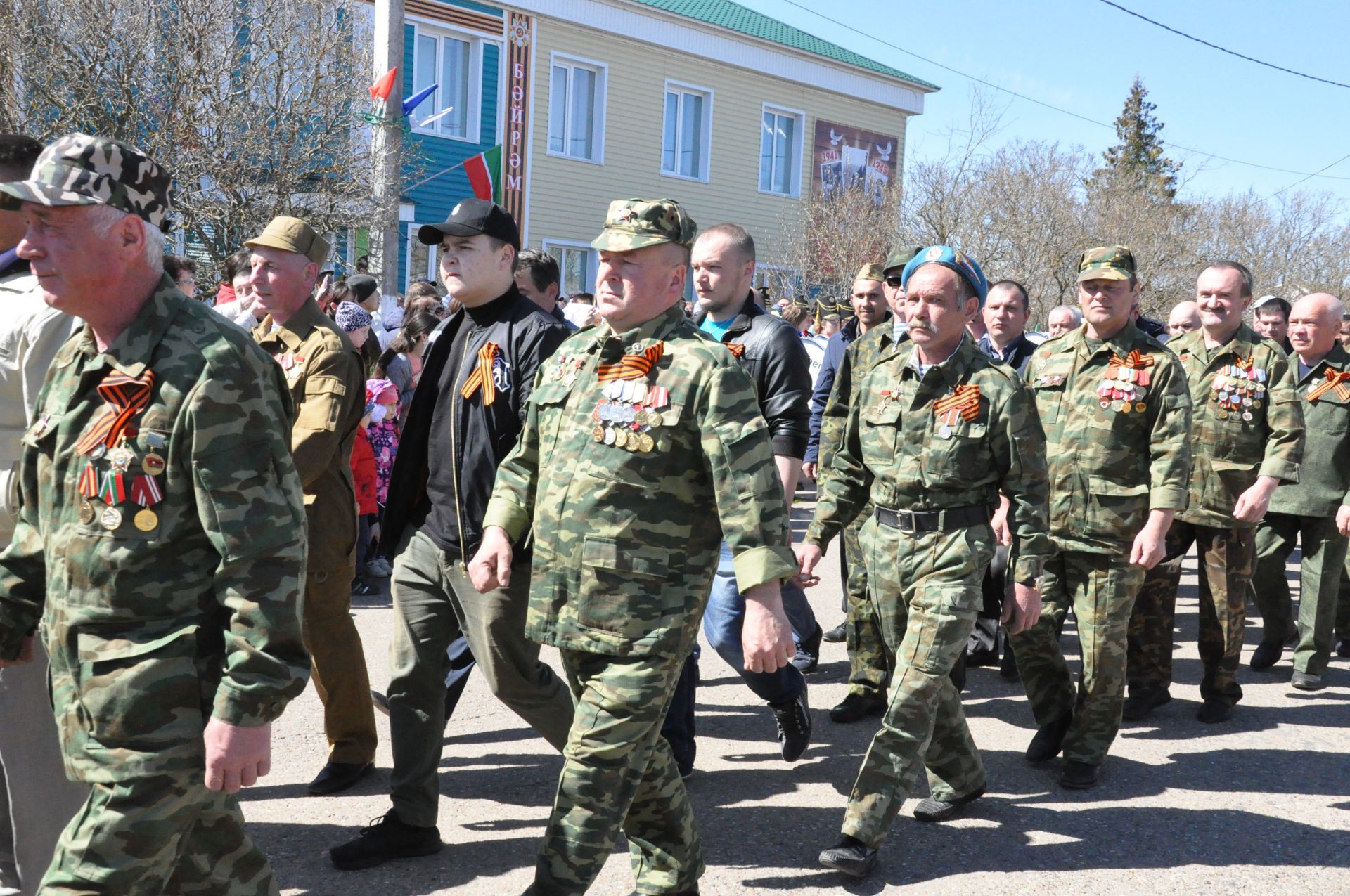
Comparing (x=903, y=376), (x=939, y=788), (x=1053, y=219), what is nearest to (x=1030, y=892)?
(x=939, y=788)

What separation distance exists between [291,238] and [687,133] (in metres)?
22.6

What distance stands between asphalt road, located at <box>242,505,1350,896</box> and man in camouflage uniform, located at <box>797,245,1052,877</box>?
0.27 m

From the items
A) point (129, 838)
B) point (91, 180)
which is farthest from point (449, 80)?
point (129, 838)

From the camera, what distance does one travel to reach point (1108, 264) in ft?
18.3

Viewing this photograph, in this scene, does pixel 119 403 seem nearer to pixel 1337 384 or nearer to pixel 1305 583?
pixel 1305 583

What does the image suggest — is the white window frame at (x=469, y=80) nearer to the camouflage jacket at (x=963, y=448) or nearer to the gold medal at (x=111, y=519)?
the camouflage jacket at (x=963, y=448)

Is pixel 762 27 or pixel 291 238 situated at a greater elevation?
pixel 762 27

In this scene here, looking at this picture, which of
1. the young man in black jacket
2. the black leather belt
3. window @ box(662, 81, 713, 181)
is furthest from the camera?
window @ box(662, 81, 713, 181)

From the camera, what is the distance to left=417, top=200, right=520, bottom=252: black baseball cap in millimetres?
4301

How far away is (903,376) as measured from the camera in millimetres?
4715

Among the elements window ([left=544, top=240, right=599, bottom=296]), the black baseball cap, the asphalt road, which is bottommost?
the asphalt road

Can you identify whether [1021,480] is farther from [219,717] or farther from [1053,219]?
[1053,219]

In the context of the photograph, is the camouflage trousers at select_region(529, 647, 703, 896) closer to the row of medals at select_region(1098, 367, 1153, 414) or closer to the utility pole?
the row of medals at select_region(1098, 367, 1153, 414)

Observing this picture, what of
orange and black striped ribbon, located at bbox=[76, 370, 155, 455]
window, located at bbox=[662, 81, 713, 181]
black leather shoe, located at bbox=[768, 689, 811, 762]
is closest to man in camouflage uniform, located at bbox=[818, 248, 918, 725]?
black leather shoe, located at bbox=[768, 689, 811, 762]
